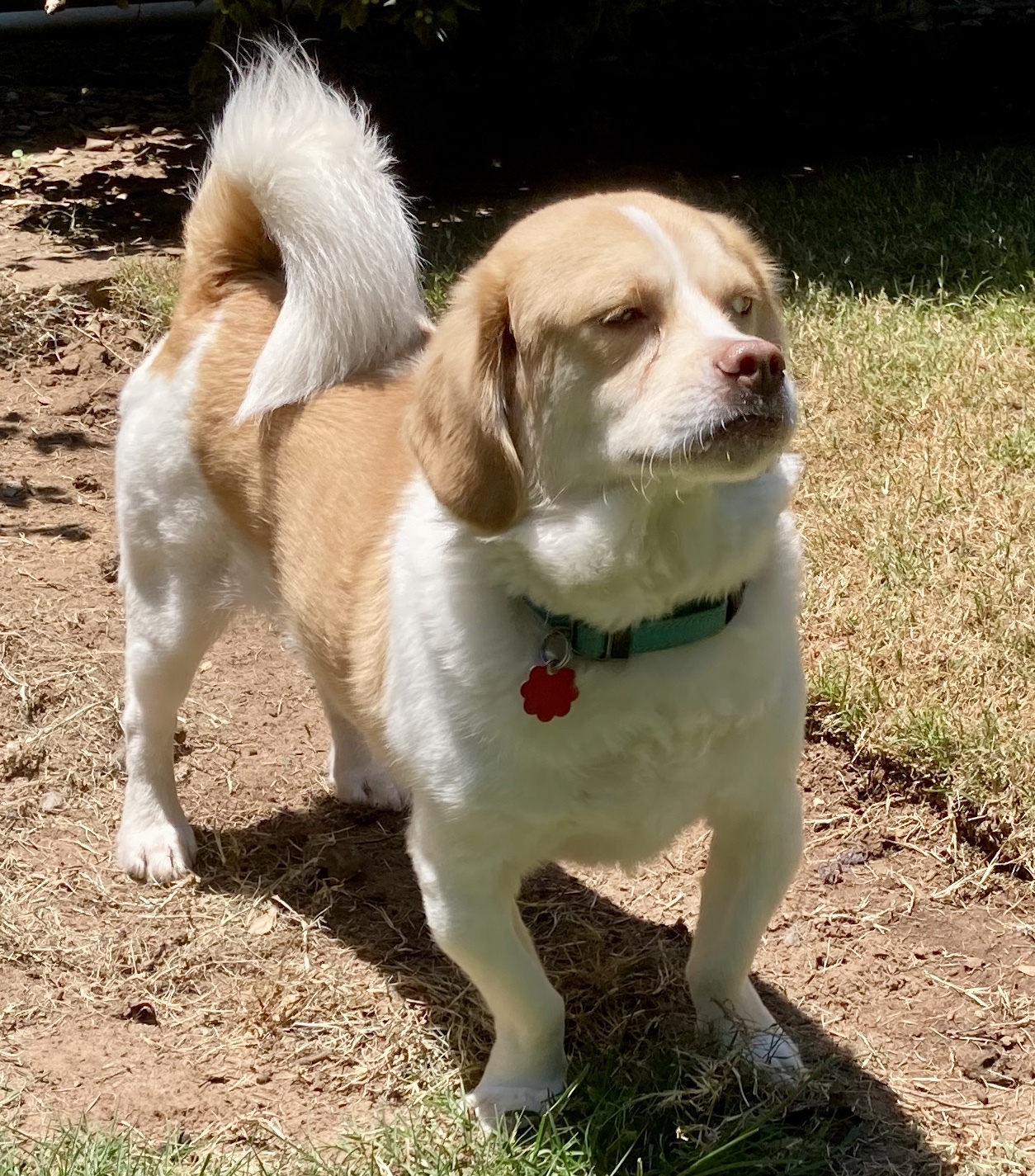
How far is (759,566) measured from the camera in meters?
2.36

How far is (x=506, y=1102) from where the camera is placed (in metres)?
2.65

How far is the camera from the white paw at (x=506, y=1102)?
2635mm

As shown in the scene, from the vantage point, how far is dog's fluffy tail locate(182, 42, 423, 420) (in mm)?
3014

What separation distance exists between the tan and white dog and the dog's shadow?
0.41 feet

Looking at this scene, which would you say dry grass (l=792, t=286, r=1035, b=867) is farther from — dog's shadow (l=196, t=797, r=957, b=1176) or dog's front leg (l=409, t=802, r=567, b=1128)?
dog's front leg (l=409, t=802, r=567, b=1128)

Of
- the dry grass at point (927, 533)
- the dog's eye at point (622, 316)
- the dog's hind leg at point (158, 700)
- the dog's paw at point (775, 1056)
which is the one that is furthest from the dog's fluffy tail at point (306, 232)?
the dog's paw at point (775, 1056)

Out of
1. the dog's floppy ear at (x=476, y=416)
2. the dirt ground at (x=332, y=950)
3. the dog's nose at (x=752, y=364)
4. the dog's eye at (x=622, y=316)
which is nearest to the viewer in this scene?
the dog's nose at (x=752, y=364)

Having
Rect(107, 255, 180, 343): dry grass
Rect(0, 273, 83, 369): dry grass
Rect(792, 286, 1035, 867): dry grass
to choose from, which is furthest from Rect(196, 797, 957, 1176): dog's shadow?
Rect(0, 273, 83, 369): dry grass

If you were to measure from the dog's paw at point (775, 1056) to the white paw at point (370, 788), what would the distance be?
1291mm

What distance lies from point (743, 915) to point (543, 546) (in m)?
0.80

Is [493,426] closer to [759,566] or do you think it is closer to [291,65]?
[759,566]

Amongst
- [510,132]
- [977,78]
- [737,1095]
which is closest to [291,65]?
[737,1095]

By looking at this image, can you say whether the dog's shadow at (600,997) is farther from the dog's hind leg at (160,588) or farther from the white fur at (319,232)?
the white fur at (319,232)

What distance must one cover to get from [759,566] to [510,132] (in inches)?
240
